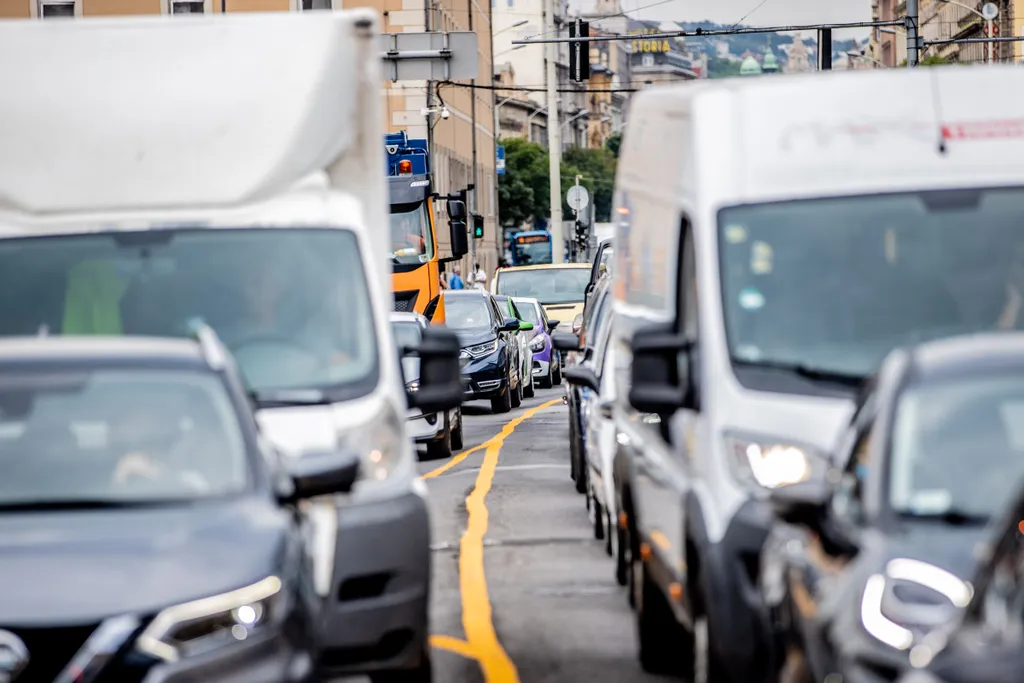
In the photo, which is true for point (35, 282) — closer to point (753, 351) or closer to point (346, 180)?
point (346, 180)

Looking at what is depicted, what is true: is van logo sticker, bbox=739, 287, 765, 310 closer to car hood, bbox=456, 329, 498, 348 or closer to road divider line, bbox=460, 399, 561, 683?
road divider line, bbox=460, 399, 561, 683

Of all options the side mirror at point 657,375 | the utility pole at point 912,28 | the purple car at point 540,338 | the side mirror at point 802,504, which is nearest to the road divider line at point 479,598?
the side mirror at point 657,375

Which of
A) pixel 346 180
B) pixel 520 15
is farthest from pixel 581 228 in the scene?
pixel 520 15

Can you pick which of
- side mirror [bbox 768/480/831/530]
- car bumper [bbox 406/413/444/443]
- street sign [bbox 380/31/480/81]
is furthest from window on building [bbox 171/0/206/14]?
side mirror [bbox 768/480/831/530]

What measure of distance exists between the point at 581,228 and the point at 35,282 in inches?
2573

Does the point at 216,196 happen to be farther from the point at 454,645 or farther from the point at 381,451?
the point at 454,645

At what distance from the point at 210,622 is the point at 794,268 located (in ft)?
10.4

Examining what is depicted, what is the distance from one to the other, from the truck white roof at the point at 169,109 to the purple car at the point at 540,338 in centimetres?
2579

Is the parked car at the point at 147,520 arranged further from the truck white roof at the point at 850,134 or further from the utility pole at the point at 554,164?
the utility pole at the point at 554,164

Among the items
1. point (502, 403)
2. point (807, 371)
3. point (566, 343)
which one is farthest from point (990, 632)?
point (502, 403)

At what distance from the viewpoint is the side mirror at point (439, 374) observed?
347 inches

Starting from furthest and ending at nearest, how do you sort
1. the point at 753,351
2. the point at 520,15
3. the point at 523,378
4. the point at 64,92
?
1. the point at 520,15
2. the point at 523,378
3. the point at 64,92
4. the point at 753,351

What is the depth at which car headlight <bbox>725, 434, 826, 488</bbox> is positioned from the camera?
751 cm

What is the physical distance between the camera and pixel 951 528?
5.73m
